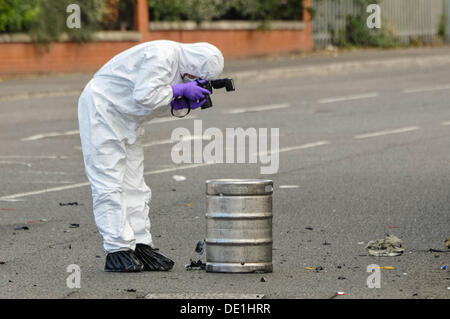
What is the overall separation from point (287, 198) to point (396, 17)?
940 inches

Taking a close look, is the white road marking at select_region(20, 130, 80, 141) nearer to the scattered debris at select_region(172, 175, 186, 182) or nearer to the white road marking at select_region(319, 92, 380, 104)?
the scattered debris at select_region(172, 175, 186, 182)

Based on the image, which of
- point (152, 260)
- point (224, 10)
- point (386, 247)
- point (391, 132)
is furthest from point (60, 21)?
point (152, 260)

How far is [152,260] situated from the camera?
7.23m

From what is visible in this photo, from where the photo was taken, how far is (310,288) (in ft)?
21.6

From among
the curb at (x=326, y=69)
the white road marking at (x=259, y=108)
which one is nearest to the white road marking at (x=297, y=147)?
the white road marking at (x=259, y=108)

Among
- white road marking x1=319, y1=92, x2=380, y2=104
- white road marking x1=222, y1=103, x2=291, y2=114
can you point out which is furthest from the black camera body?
white road marking x1=319, y1=92, x2=380, y2=104

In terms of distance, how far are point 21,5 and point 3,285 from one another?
58.3ft

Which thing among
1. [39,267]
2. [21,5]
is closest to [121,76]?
[39,267]

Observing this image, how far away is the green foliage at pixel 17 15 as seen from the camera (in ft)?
76.8

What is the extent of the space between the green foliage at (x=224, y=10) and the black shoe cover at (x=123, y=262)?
20033mm

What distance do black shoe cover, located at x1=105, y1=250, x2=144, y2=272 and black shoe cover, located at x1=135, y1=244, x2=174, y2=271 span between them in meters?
0.06

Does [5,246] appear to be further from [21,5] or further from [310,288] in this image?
[21,5]

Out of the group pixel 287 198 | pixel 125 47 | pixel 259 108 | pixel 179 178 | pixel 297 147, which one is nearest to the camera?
pixel 287 198

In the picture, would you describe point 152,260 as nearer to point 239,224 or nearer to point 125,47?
point 239,224
